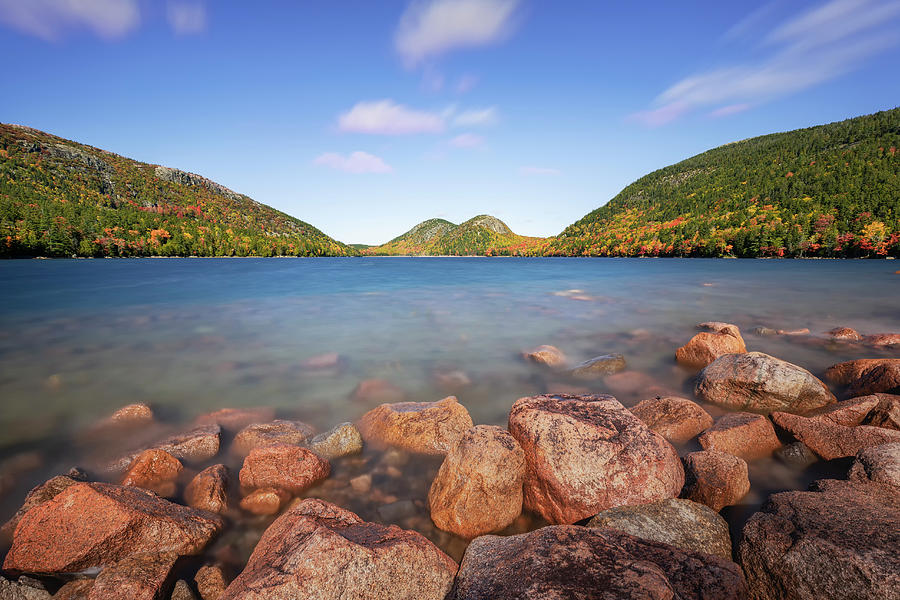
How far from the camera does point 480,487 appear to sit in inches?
149

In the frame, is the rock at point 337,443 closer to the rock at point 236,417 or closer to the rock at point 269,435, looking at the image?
the rock at point 269,435

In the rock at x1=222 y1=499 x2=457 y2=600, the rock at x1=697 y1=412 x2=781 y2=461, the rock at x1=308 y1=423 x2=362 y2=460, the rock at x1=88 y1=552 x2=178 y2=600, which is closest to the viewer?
the rock at x1=222 y1=499 x2=457 y2=600

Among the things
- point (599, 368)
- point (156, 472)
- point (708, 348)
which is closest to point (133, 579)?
point (156, 472)

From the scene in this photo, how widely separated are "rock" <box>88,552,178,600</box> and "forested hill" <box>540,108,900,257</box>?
113 metres

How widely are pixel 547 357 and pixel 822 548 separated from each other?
6958 millimetres

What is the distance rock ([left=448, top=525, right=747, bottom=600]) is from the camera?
6.86 feet

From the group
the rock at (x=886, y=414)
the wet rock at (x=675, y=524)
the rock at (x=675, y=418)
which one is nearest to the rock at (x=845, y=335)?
the rock at (x=886, y=414)

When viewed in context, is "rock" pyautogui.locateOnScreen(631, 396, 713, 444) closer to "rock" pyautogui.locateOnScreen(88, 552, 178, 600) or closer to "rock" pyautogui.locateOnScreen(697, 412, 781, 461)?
"rock" pyautogui.locateOnScreen(697, 412, 781, 461)

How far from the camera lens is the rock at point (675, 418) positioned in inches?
213

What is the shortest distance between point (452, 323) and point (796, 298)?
71.5ft

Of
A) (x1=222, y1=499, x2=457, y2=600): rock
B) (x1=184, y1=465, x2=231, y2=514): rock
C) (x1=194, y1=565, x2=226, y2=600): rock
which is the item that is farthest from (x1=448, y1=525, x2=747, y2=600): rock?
(x1=184, y1=465, x2=231, y2=514): rock

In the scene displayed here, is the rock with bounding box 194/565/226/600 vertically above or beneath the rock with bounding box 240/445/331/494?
beneath

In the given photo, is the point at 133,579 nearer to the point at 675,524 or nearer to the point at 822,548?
the point at 675,524

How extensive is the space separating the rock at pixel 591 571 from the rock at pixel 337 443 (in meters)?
3.05
